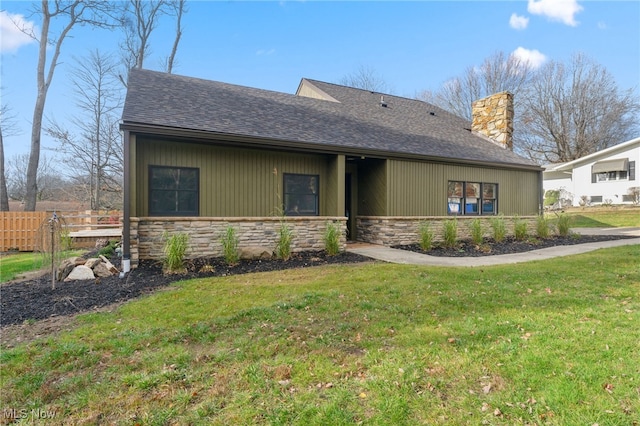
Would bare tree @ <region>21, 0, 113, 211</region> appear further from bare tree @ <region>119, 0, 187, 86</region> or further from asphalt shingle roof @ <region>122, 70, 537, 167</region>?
asphalt shingle roof @ <region>122, 70, 537, 167</region>

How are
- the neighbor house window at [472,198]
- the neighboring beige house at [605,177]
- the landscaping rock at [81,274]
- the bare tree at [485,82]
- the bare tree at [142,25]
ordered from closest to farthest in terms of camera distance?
the landscaping rock at [81,274] → the neighbor house window at [472,198] → the bare tree at [142,25] → the neighboring beige house at [605,177] → the bare tree at [485,82]

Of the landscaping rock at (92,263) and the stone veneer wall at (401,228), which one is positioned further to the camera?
the stone veneer wall at (401,228)

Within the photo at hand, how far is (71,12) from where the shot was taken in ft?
51.6

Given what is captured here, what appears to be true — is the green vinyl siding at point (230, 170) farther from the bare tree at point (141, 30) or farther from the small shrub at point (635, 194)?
the small shrub at point (635, 194)

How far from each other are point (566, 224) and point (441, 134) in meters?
5.21

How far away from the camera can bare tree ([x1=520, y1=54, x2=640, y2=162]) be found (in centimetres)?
2739

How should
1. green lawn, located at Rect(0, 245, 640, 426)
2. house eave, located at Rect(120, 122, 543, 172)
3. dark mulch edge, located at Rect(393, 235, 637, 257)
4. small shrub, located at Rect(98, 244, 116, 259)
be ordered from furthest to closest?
small shrub, located at Rect(98, 244, 116, 259) < dark mulch edge, located at Rect(393, 235, 637, 257) < house eave, located at Rect(120, 122, 543, 172) < green lawn, located at Rect(0, 245, 640, 426)

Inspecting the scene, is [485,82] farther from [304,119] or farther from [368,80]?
[304,119]

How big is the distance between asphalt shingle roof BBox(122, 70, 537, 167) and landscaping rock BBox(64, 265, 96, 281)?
283cm

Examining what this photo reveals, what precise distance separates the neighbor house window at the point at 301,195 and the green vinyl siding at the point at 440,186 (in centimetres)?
216

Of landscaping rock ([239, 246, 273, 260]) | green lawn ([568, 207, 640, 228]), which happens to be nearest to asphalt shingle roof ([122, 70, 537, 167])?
landscaping rock ([239, 246, 273, 260])

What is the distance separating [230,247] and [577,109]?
110 feet

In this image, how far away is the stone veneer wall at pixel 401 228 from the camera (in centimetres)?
952

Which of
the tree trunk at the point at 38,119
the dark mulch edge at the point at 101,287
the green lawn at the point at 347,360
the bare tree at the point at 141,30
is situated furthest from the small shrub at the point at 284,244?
the bare tree at the point at 141,30
